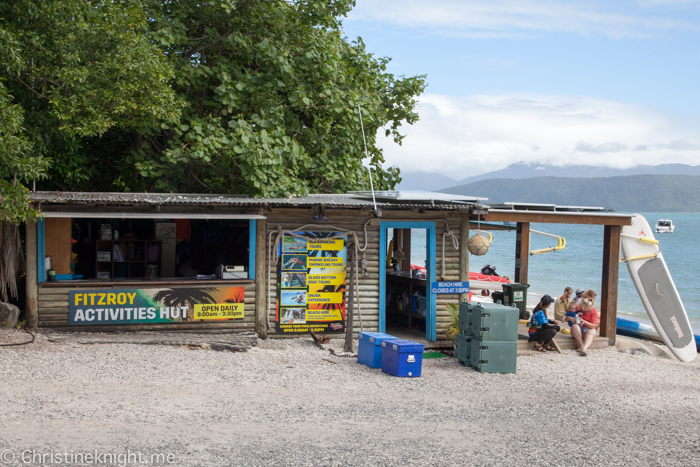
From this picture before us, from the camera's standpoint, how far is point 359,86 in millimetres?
16391

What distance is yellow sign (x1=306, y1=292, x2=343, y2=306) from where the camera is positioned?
11508 mm

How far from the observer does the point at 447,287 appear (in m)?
11.9

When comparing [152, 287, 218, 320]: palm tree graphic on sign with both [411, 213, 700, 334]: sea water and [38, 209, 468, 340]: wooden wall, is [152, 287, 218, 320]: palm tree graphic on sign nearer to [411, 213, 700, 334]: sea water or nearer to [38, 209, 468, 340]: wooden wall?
[38, 209, 468, 340]: wooden wall

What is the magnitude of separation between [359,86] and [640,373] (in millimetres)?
9890

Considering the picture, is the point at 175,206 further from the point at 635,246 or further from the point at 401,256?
the point at 635,246

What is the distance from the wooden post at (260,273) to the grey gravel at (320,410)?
850mm

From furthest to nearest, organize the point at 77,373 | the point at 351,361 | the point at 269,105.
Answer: the point at 269,105 < the point at 351,361 < the point at 77,373

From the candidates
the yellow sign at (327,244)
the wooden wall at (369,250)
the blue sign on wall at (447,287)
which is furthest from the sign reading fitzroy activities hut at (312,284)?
the blue sign on wall at (447,287)

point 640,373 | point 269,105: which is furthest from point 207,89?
point 640,373

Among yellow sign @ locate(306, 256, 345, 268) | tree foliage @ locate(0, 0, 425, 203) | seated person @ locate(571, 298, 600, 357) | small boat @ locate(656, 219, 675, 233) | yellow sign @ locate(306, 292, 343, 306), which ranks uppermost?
tree foliage @ locate(0, 0, 425, 203)

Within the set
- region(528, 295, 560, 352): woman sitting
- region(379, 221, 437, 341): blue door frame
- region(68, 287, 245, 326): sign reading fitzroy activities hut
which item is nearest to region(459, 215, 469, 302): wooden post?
region(379, 221, 437, 341): blue door frame

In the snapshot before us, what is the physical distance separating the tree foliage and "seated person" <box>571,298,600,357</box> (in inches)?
255

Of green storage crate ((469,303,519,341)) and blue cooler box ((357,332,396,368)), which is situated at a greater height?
green storage crate ((469,303,519,341))

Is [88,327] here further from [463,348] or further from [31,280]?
[463,348]
